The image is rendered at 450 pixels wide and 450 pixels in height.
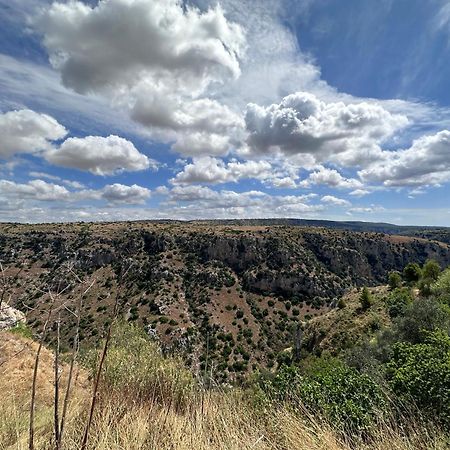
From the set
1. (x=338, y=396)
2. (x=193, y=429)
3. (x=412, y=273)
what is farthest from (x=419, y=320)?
(x=412, y=273)

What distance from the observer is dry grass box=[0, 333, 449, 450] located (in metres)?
3.99

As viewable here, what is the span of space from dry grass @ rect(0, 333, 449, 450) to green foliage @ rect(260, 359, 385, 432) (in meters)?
0.47

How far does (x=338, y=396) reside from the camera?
628 cm

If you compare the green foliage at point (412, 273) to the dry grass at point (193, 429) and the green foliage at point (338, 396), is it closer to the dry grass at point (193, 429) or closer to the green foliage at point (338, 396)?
the green foliage at point (338, 396)

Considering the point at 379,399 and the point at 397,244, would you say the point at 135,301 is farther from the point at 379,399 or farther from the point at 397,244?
the point at 397,244

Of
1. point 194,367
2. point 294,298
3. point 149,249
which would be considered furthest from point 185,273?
point 194,367

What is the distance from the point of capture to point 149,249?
9356 cm

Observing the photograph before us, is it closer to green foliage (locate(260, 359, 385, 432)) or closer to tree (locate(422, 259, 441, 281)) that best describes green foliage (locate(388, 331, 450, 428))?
green foliage (locate(260, 359, 385, 432))

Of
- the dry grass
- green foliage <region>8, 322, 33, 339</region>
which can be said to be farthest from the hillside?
the dry grass

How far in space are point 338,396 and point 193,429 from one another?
3.21 meters

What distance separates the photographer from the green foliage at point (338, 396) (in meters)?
5.21

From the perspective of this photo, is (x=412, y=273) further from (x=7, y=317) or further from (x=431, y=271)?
(x=7, y=317)

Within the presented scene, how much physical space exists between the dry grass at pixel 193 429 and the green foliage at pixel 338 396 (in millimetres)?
474

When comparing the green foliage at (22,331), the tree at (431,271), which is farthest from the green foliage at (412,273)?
the green foliage at (22,331)
